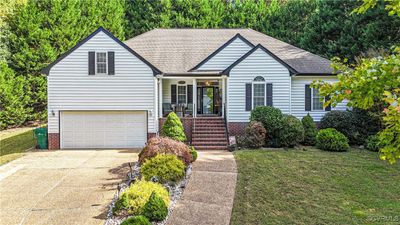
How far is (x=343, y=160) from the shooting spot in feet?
47.2

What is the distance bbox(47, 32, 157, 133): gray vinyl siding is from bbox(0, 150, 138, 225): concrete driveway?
282 centimetres

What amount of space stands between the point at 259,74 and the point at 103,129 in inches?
367

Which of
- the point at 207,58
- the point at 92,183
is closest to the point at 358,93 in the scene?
the point at 92,183

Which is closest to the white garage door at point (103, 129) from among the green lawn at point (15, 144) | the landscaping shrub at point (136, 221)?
the green lawn at point (15, 144)

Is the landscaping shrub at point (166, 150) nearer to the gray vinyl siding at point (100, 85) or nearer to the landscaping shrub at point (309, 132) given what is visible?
the gray vinyl siding at point (100, 85)

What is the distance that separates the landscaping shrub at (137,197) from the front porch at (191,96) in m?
11.2

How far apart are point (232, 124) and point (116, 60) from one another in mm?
7401

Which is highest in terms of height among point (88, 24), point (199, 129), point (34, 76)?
point (88, 24)

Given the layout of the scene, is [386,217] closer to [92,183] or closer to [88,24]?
[92,183]

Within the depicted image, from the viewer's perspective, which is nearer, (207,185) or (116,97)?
(207,185)

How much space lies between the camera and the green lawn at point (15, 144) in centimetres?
1673

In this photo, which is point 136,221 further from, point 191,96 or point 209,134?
point 191,96

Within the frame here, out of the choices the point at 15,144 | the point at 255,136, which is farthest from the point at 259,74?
the point at 15,144

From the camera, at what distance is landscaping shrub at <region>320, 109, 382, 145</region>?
18109mm
